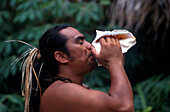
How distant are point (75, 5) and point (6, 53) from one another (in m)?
1.50

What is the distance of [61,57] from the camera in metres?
1.81

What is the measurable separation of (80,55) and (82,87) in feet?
0.88

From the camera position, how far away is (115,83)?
1.50 meters

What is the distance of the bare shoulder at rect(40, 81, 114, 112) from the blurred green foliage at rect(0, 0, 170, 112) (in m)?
2.39

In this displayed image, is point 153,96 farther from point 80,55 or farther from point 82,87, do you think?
point 82,87

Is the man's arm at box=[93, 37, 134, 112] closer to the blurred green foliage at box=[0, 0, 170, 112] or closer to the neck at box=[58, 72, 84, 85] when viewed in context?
the neck at box=[58, 72, 84, 85]

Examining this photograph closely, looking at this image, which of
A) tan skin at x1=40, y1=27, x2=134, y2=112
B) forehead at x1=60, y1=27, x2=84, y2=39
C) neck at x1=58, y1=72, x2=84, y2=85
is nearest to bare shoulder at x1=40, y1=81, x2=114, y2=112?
tan skin at x1=40, y1=27, x2=134, y2=112

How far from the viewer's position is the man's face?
68.3 inches

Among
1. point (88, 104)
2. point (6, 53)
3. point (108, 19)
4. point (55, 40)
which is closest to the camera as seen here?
point (88, 104)

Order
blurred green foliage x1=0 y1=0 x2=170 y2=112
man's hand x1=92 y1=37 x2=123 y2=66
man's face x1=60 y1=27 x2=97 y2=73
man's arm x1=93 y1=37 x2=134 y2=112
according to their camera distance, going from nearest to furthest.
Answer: man's arm x1=93 y1=37 x2=134 y2=112, man's hand x1=92 y1=37 x2=123 y2=66, man's face x1=60 y1=27 x2=97 y2=73, blurred green foliage x1=0 y1=0 x2=170 y2=112

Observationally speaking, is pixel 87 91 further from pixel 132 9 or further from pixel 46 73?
pixel 132 9

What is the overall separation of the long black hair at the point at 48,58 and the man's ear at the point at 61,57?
0.02m

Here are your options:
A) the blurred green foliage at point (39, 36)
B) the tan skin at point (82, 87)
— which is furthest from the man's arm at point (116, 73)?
the blurred green foliage at point (39, 36)

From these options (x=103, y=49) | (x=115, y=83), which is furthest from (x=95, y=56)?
(x=115, y=83)
